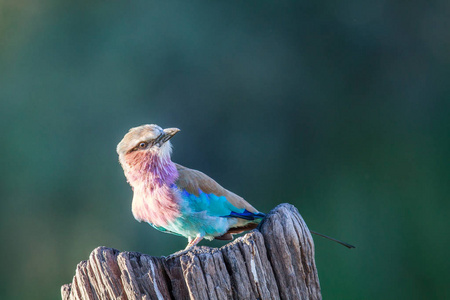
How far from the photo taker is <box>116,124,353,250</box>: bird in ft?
8.27

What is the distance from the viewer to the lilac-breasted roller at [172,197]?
8.27ft

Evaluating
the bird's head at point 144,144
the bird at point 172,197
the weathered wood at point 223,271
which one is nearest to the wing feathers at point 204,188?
the bird at point 172,197

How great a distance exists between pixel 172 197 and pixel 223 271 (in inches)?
32.2

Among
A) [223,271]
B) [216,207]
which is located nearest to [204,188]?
[216,207]

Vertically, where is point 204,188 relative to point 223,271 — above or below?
above

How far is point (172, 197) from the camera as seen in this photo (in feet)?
8.27

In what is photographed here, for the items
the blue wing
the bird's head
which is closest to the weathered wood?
the blue wing

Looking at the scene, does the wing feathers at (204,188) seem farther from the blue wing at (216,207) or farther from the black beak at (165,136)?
the black beak at (165,136)

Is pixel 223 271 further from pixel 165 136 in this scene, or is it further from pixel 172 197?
pixel 165 136

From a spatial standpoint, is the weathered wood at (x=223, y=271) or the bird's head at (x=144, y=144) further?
the bird's head at (x=144, y=144)

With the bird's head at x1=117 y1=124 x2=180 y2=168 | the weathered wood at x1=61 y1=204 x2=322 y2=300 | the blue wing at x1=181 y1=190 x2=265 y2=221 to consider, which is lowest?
the weathered wood at x1=61 y1=204 x2=322 y2=300

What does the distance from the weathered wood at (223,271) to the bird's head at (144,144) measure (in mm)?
786

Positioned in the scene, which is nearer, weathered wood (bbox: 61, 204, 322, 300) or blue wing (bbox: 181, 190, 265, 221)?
weathered wood (bbox: 61, 204, 322, 300)

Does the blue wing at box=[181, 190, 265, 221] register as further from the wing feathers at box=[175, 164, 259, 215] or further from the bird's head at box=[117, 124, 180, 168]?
the bird's head at box=[117, 124, 180, 168]
